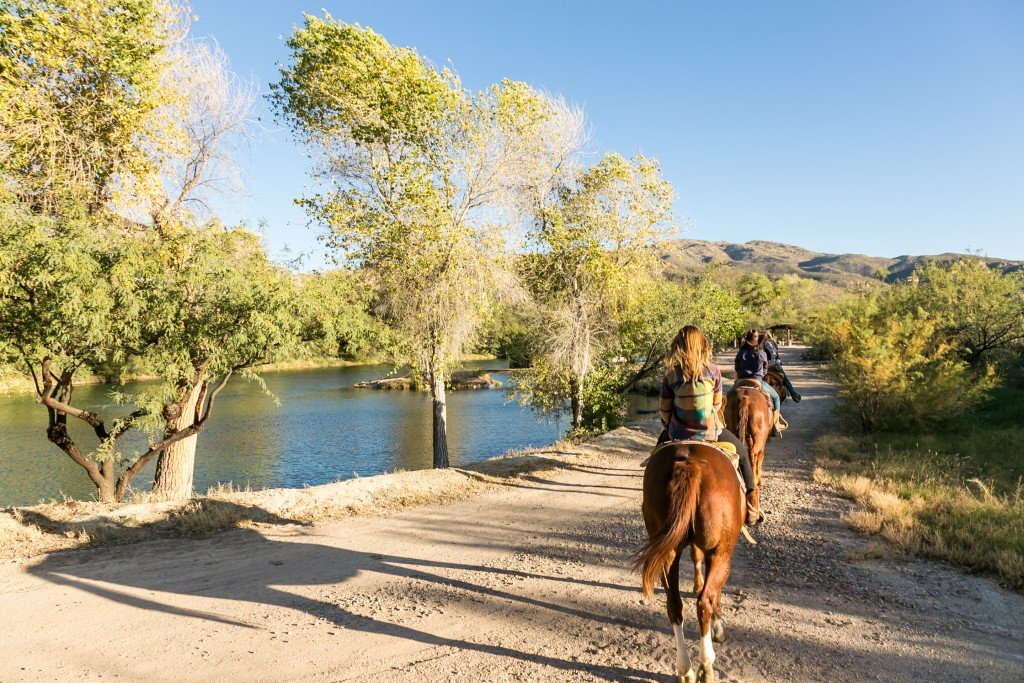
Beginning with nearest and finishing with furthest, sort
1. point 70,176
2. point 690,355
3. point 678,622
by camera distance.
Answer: point 678,622 → point 690,355 → point 70,176

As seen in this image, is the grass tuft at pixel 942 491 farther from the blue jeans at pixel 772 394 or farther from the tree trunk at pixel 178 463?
the tree trunk at pixel 178 463

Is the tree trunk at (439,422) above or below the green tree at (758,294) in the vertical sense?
below

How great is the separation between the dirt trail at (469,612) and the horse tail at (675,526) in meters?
0.91

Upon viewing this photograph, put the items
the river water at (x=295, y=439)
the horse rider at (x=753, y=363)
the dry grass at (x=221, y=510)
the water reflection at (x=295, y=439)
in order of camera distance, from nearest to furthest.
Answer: the dry grass at (x=221, y=510), the horse rider at (x=753, y=363), the river water at (x=295, y=439), the water reflection at (x=295, y=439)

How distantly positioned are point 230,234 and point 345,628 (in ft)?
→ 31.8

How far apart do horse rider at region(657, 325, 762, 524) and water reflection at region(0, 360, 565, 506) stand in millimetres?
12276

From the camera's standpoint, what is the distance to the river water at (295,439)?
22.0m

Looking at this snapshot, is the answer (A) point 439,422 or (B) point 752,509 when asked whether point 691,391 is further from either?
(A) point 439,422

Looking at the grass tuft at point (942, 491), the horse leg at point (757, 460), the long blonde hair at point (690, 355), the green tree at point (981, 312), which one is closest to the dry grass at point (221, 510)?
the horse leg at point (757, 460)

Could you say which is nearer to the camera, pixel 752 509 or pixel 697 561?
pixel 697 561

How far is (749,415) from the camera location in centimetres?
798

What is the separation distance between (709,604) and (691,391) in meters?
1.77

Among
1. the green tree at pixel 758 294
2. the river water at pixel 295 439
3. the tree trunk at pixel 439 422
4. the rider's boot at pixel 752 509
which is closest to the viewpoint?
the rider's boot at pixel 752 509

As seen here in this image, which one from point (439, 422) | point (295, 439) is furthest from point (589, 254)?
point (295, 439)
